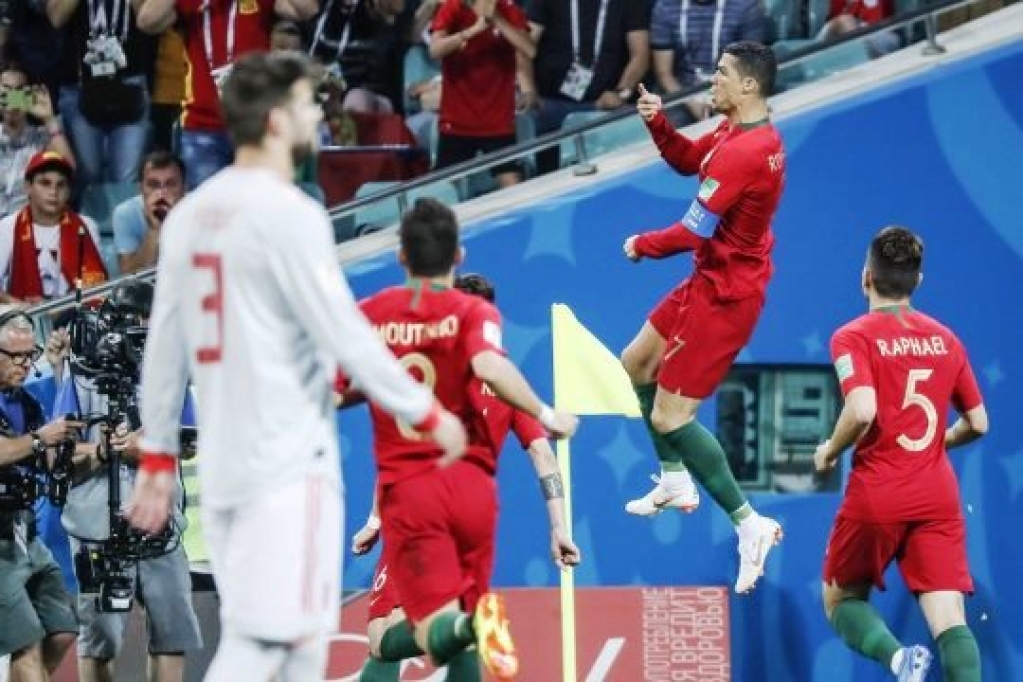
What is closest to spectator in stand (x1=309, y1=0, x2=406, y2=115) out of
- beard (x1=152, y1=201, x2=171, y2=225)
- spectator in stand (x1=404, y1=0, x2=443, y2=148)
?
spectator in stand (x1=404, y1=0, x2=443, y2=148)

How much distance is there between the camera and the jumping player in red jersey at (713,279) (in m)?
9.95

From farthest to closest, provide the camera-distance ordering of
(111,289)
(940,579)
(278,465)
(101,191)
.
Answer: (101,191), (111,289), (940,579), (278,465)

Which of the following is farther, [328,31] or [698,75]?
[328,31]

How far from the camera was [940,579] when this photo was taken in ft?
35.0

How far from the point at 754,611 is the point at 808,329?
1428mm

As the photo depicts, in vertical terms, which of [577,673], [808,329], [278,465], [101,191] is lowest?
[577,673]

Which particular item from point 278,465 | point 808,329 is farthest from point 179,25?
point 278,465

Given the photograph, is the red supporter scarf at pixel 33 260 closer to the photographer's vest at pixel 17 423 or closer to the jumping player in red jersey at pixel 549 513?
the photographer's vest at pixel 17 423

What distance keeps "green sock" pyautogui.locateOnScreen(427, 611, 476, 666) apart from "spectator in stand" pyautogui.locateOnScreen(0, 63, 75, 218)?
5.87 meters

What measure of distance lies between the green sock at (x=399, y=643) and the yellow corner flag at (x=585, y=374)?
2142 mm

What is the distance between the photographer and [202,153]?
1357cm

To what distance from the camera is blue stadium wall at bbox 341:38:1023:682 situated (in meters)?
12.7

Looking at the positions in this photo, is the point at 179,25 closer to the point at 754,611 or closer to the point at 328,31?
the point at 328,31

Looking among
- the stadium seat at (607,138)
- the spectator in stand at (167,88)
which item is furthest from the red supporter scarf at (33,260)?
the stadium seat at (607,138)
